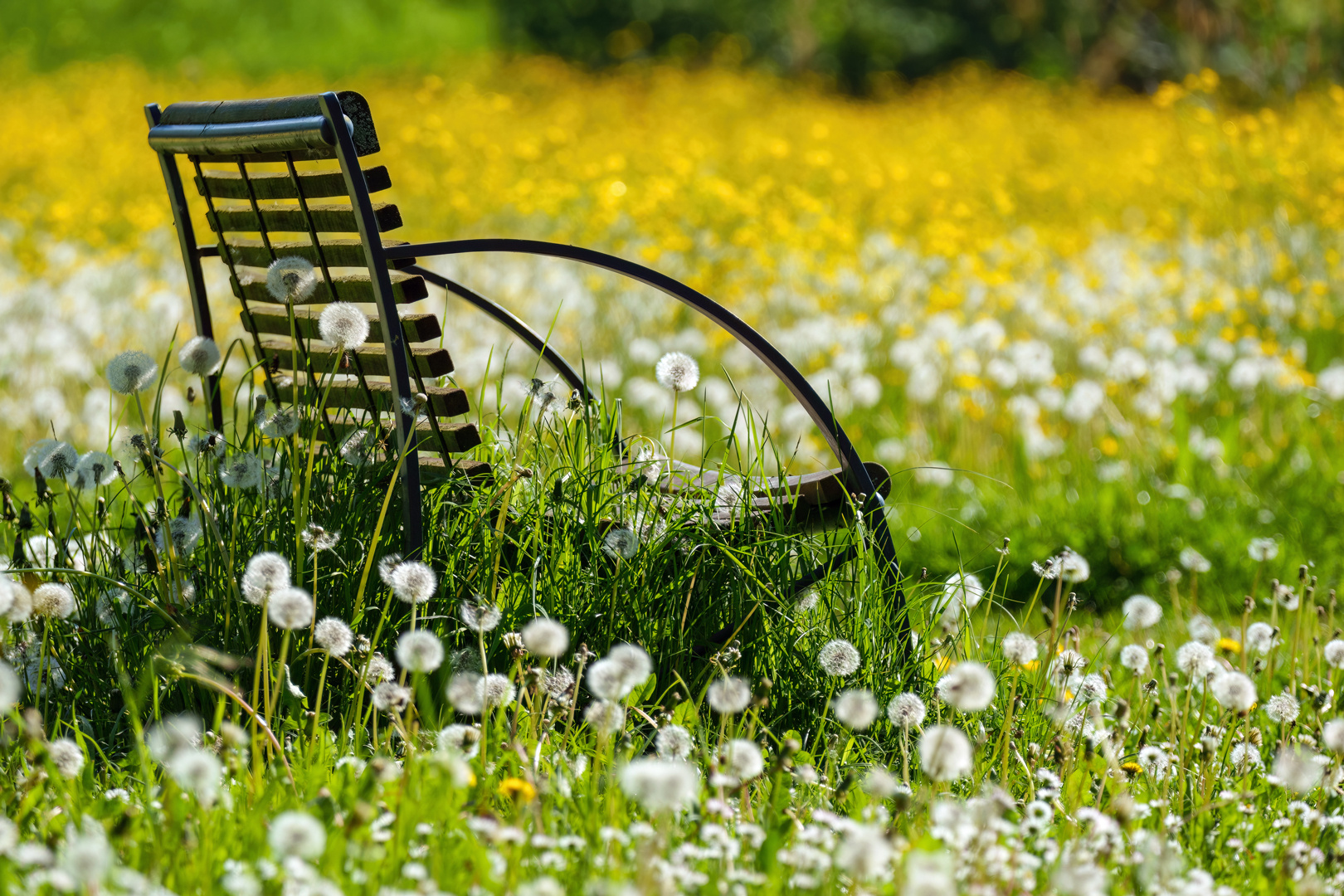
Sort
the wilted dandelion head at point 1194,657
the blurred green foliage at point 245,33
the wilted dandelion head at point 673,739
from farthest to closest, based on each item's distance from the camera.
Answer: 1. the blurred green foliage at point 245,33
2. the wilted dandelion head at point 1194,657
3. the wilted dandelion head at point 673,739

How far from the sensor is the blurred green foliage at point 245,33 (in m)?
19.7

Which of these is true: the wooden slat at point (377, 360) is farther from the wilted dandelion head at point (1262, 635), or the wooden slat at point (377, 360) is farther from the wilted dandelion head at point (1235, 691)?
the wilted dandelion head at point (1262, 635)

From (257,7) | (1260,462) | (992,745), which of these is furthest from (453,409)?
(257,7)

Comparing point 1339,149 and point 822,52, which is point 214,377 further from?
point 822,52

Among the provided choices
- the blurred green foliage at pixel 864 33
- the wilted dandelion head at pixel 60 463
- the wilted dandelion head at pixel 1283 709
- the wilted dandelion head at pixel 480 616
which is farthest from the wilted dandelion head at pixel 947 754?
the blurred green foliage at pixel 864 33

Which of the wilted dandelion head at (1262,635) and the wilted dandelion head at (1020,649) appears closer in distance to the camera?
the wilted dandelion head at (1020,649)

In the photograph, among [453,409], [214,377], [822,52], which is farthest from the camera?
[822,52]

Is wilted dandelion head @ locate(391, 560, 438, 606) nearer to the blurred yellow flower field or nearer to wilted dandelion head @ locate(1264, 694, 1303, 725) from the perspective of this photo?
the blurred yellow flower field

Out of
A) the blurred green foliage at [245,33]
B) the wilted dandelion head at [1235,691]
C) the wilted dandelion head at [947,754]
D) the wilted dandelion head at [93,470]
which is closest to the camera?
the wilted dandelion head at [947,754]

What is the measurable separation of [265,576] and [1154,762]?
151 centimetres

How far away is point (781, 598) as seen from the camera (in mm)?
2406

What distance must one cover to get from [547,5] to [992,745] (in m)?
21.3

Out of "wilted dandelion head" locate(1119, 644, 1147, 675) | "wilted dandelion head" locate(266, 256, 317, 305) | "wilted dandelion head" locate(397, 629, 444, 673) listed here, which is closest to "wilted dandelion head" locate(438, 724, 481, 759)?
"wilted dandelion head" locate(397, 629, 444, 673)

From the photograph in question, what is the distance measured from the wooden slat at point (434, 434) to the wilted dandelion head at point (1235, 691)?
1.39 m
